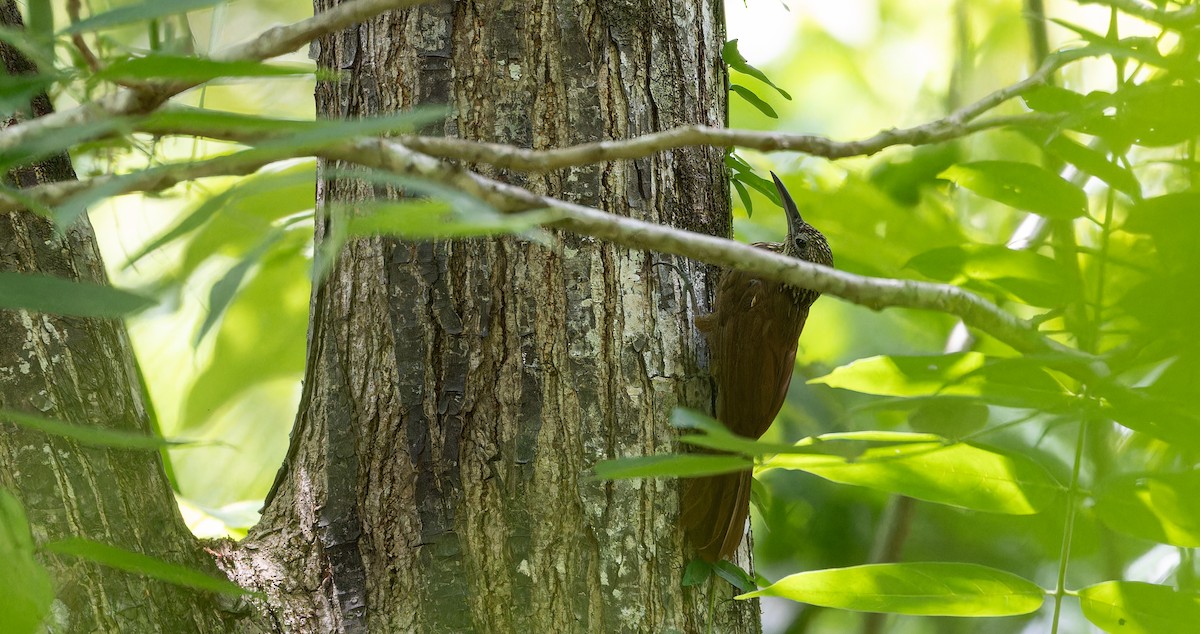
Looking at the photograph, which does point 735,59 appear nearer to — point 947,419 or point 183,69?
point 947,419

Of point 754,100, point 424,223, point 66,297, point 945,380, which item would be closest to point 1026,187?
point 945,380

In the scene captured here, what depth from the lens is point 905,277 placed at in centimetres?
179

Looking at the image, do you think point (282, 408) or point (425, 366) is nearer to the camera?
point (425, 366)

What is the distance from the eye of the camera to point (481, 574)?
1.33m

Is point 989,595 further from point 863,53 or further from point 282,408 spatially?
point 863,53

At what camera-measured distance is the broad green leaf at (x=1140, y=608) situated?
41.4 inches

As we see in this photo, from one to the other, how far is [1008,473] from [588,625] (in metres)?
0.58

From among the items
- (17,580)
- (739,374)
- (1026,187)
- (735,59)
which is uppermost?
(735,59)

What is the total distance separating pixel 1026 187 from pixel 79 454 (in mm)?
1242

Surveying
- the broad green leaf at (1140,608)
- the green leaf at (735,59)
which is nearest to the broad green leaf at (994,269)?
the broad green leaf at (1140,608)

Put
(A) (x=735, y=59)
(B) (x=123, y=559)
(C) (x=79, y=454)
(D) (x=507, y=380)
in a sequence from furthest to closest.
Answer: (A) (x=735, y=59) < (D) (x=507, y=380) < (C) (x=79, y=454) < (B) (x=123, y=559)

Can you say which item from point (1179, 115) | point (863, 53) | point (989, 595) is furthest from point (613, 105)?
point (863, 53)

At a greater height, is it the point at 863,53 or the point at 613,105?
the point at 863,53

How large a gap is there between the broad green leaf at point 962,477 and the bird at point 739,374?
0.85 ft
